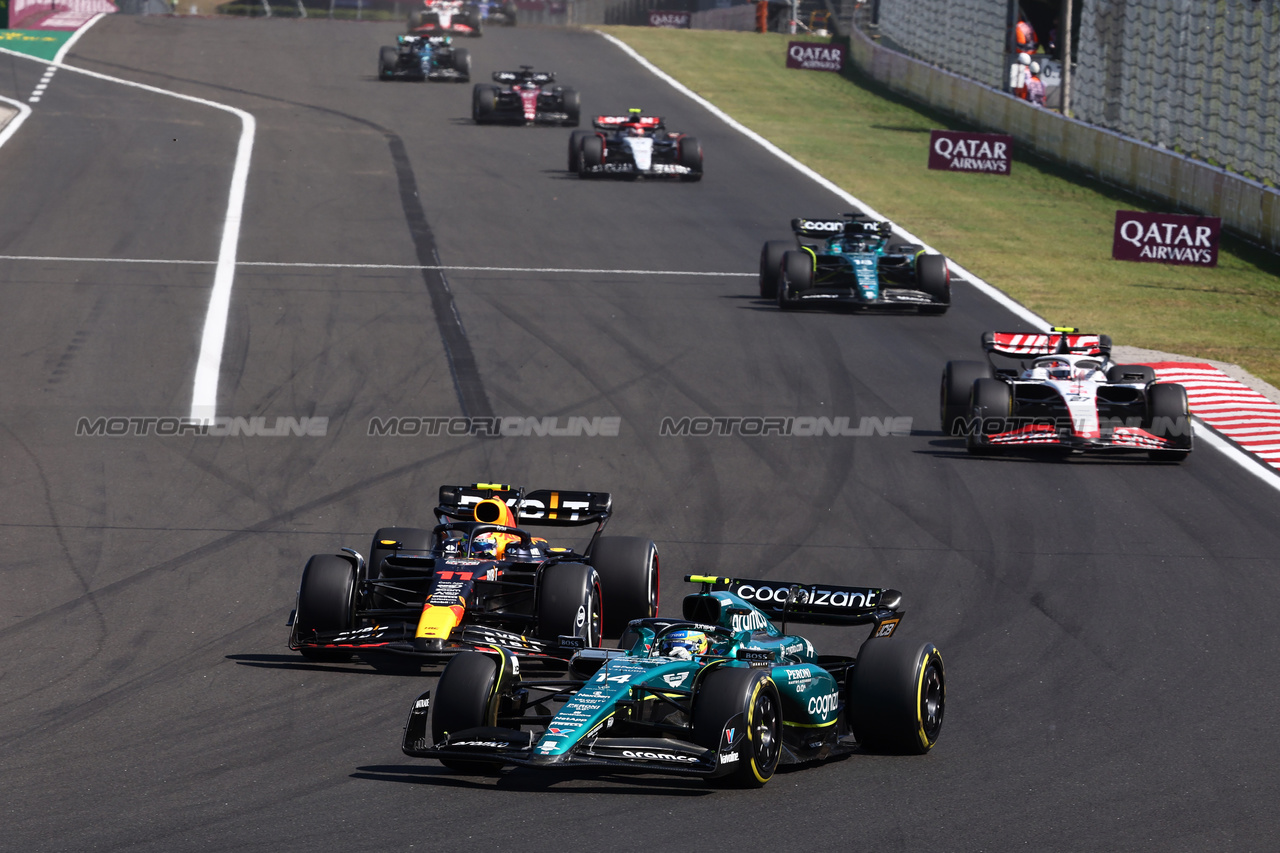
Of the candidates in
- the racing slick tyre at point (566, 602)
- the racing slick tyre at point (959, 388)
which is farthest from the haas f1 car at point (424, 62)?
the racing slick tyre at point (566, 602)

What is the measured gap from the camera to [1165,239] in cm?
2722

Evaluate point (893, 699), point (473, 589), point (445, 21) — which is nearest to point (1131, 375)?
point (473, 589)

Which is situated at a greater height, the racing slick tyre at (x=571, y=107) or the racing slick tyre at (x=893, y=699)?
the racing slick tyre at (x=571, y=107)

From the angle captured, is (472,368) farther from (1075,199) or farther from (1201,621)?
(1075,199)

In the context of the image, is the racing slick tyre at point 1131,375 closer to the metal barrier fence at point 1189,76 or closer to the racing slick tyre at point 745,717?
the racing slick tyre at point 745,717

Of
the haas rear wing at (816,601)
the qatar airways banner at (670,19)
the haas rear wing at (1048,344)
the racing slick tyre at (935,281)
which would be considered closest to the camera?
the haas rear wing at (816,601)

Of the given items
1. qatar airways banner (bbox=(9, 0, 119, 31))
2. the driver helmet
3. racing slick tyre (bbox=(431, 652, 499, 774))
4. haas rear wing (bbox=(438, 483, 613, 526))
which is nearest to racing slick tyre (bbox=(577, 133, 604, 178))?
haas rear wing (bbox=(438, 483, 613, 526))

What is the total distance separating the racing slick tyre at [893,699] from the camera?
960 centimetres

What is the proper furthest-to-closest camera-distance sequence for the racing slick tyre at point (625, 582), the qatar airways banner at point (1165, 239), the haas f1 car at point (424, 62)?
the haas f1 car at point (424, 62), the qatar airways banner at point (1165, 239), the racing slick tyre at point (625, 582)

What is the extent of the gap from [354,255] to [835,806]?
20.6m

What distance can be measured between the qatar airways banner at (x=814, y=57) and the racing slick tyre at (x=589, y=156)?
20111 mm

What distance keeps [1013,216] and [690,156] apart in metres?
6.68

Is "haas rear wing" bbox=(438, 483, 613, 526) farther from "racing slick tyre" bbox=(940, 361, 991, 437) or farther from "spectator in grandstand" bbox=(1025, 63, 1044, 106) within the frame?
"spectator in grandstand" bbox=(1025, 63, 1044, 106)

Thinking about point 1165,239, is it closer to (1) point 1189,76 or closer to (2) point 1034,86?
(1) point 1189,76
